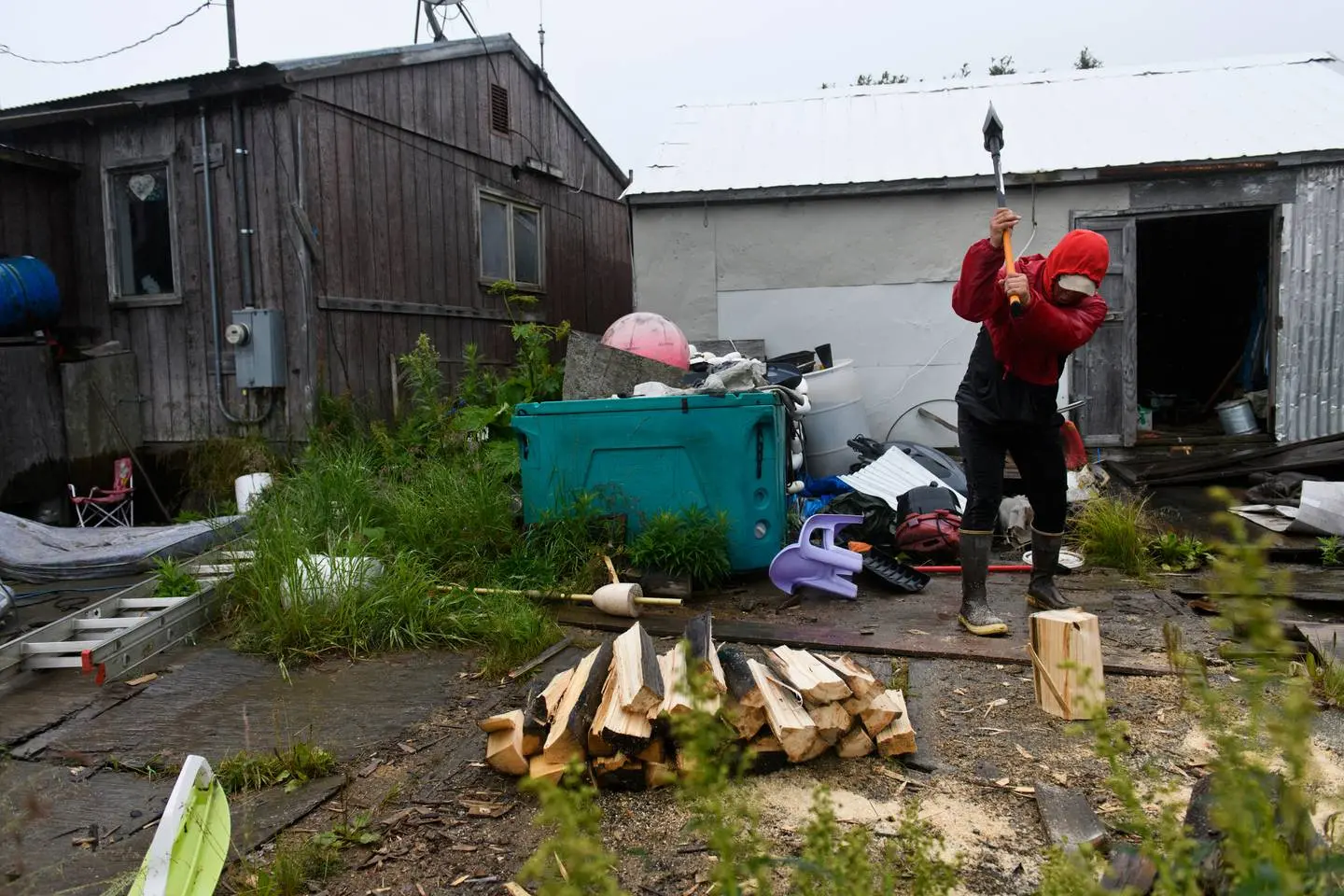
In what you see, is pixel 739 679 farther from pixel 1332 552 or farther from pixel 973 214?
pixel 973 214

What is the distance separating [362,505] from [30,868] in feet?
10.5

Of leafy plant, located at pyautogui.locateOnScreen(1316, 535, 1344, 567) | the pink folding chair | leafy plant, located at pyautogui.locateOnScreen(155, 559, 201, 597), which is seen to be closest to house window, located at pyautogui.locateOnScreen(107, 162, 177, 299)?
the pink folding chair

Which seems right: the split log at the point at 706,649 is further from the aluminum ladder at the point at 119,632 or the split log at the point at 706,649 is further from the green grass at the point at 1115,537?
the green grass at the point at 1115,537

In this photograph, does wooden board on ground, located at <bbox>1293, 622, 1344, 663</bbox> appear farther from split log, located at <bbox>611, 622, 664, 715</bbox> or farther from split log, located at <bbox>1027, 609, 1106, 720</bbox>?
split log, located at <bbox>611, 622, 664, 715</bbox>

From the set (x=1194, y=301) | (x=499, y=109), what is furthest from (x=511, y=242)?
(x=1194, y=301)

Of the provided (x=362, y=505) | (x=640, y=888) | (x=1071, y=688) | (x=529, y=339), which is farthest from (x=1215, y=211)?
(x=640, y=888)

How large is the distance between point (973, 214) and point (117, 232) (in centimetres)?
786

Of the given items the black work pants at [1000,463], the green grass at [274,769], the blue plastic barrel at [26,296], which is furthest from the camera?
the blue plastic barrel at [26,296]

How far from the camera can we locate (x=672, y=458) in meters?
5.03

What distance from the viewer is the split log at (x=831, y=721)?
8.93 ft

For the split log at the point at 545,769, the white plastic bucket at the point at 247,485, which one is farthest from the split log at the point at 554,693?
the white plastic bucket at the point at 247,485

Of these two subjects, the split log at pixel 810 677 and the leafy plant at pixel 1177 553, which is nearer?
the split log at pixel 810 677

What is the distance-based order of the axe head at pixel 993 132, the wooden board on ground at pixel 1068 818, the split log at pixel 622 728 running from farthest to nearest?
the axe head at pixel 993 132 < the split log at pixel 622 728 < the wooden board on ground at pixel 1068 818

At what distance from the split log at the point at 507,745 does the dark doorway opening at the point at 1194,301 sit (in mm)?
11155
